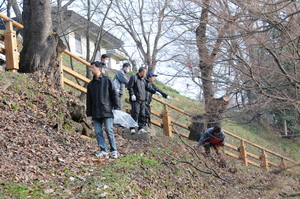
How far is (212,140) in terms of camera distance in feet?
35.1

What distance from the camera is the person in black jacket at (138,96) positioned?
32.2 feet

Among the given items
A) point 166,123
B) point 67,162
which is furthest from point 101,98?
point 166,123

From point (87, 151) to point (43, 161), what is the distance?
4.73ft

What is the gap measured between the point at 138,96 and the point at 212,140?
246 centimetres

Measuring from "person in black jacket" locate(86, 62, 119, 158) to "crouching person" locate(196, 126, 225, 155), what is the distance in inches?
148

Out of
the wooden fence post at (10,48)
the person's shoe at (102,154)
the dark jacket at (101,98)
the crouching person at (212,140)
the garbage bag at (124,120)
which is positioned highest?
the wooden fence post at (10,48)

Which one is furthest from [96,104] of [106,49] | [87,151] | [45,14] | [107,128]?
[106,49]

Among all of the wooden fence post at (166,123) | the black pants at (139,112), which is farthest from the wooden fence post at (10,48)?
the wooden fence post at (166,123)

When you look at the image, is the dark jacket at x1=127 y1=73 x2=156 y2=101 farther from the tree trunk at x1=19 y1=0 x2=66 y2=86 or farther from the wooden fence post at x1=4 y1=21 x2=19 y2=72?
the wooden fence post at x1=4 y1=21 x2=19 y2=72

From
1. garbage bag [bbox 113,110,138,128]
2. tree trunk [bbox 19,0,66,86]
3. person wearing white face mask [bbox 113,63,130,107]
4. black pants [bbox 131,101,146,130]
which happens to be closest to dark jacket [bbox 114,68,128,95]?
person wearing white face mask [bbox 113,63,130,107]

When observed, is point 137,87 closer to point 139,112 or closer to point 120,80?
point 139,112

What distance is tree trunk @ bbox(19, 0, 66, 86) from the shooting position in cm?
965

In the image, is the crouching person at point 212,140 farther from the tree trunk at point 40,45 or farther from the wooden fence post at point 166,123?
the tree trunk at point 40,45

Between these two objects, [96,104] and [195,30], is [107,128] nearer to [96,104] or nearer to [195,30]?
[96,104]
